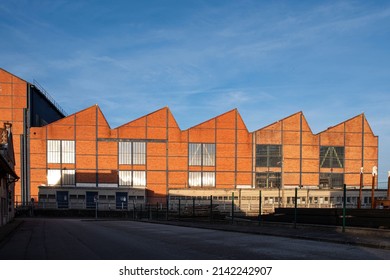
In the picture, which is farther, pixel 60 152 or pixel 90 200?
pixel 60 152

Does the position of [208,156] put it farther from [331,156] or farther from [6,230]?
[6,230]

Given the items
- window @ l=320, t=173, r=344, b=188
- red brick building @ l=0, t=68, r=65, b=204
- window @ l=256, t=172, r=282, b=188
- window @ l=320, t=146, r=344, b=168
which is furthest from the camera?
window @ l=320, t=146, r=344, b=168

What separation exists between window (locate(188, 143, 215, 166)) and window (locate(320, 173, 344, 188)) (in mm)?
17083

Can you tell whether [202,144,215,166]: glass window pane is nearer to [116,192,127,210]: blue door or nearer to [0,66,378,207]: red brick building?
[0,66,378,207]: red brick building

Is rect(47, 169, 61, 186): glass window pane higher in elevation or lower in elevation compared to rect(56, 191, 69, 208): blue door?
higher

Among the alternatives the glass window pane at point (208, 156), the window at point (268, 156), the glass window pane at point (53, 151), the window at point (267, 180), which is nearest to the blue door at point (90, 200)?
the glass window pane at point (53, 151)

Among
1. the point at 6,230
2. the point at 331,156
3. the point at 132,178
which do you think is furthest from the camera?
the point at 331,156

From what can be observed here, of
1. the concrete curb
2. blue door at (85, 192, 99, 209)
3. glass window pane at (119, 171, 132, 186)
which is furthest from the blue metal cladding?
the concrete curb

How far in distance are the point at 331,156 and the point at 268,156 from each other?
32.6ft

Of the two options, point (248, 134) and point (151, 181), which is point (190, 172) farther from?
point (248, 134)

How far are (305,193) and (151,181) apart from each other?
21.8 meters

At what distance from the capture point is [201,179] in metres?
62.9

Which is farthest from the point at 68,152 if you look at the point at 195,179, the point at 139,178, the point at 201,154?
the point at 201,154

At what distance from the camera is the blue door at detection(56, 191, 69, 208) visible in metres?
58.8
